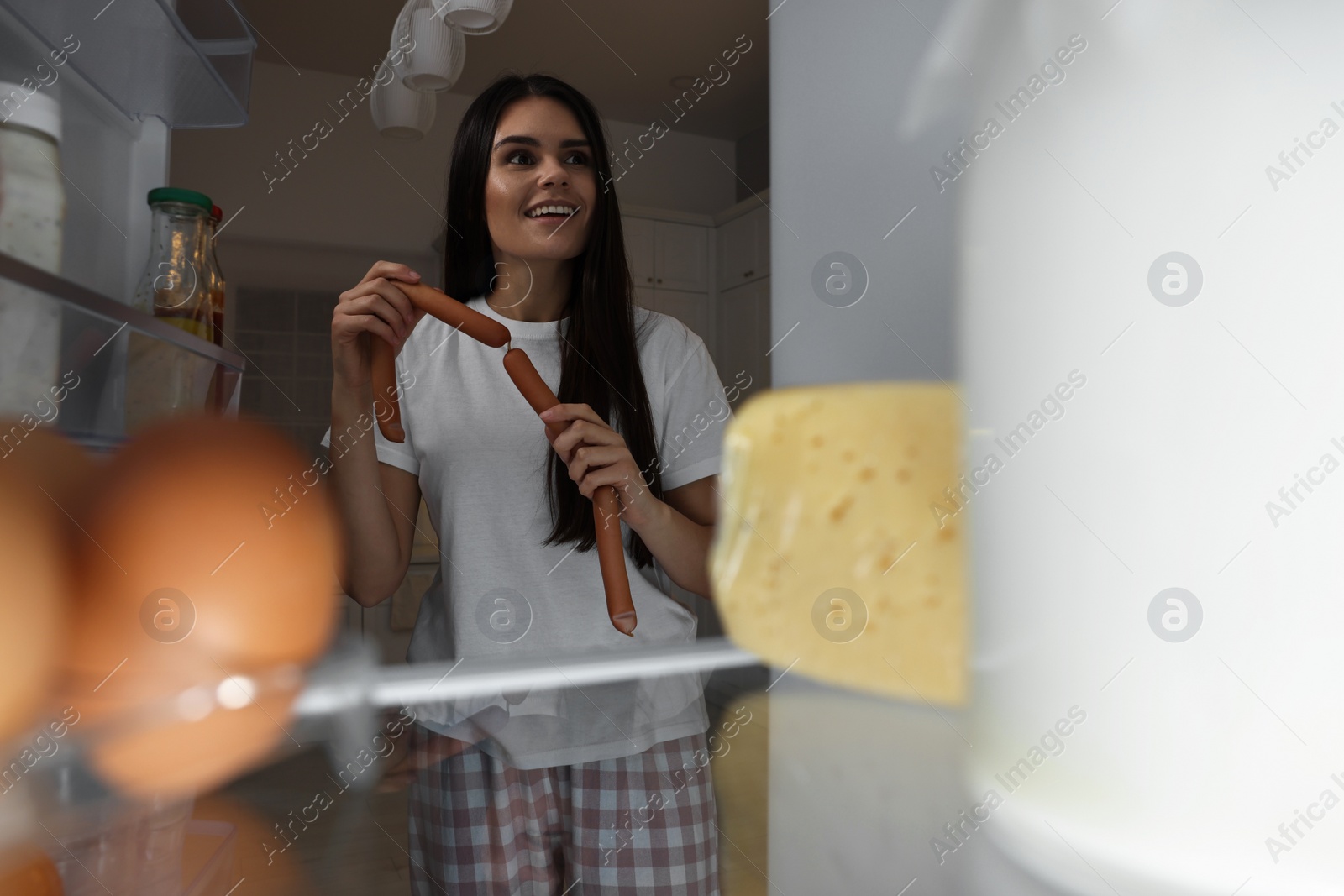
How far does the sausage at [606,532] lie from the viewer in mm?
321

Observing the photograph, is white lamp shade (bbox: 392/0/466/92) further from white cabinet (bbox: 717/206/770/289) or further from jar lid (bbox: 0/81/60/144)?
white cabinet (bbox: 717/206/770/289)

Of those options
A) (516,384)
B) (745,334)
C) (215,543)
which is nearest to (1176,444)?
(516,384)

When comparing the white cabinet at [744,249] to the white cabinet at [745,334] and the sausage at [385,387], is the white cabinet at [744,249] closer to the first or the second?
the white cabinet at [745,334]

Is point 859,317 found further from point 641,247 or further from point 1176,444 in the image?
point 641,247

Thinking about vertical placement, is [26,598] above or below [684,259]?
below

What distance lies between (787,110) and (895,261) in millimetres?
136

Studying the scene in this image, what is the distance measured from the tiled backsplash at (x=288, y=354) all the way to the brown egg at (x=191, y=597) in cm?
71

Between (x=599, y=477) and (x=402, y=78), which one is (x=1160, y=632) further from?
(x=402, y=78)

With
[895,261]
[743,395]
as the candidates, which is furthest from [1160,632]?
[743,395]

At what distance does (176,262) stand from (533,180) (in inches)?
7.7

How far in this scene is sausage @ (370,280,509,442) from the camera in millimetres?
317

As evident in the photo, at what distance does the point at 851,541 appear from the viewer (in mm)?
438

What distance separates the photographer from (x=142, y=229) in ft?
1.00

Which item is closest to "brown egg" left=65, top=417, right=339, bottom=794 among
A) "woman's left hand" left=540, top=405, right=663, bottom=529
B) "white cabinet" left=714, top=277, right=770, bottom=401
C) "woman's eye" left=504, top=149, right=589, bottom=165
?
"woman's left hand" left=540, top=405, right=663, bottom=529
